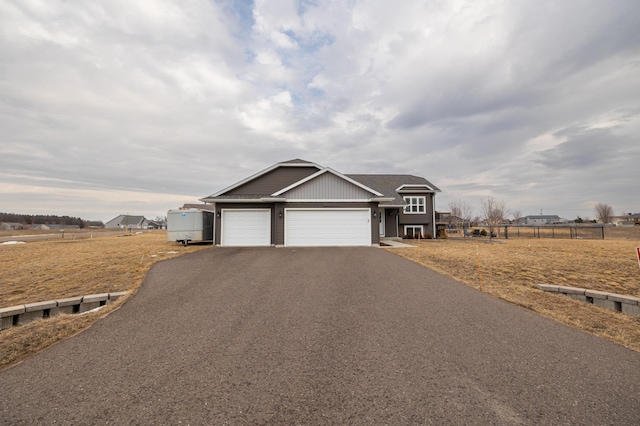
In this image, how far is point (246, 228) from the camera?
18.6m

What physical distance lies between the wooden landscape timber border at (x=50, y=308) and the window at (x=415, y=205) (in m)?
23.0

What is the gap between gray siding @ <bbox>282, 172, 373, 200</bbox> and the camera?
17.9 meters

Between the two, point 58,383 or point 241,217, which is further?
point 241,217

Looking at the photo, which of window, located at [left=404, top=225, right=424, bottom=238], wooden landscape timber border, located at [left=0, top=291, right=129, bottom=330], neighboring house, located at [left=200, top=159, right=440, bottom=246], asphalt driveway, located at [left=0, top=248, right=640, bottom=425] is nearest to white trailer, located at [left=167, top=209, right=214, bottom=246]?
neighboring house, located at [left=200, top=159, right=440, bottom=246]

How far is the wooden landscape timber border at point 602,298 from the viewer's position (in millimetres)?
7113

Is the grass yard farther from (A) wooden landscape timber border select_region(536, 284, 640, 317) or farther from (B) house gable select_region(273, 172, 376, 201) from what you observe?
(B) house gable select_region(273, 172, 376, 201)

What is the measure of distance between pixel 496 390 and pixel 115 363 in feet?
16.1

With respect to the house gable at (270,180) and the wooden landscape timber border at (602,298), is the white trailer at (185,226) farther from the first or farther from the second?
the wooden landscape timber border at (602,298)

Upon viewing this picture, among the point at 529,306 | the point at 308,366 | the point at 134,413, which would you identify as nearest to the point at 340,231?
the point at 529,306

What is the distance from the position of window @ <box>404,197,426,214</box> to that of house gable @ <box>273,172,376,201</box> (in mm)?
9846

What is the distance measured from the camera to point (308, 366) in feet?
13.0

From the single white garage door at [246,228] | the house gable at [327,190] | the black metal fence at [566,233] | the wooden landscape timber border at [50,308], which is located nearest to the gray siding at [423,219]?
the black metal fence at [566,233]

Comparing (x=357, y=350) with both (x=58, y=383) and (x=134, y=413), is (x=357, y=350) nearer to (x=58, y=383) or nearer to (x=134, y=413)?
(x=134, y=413)

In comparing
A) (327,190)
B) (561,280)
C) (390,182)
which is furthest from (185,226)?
(561,280)
